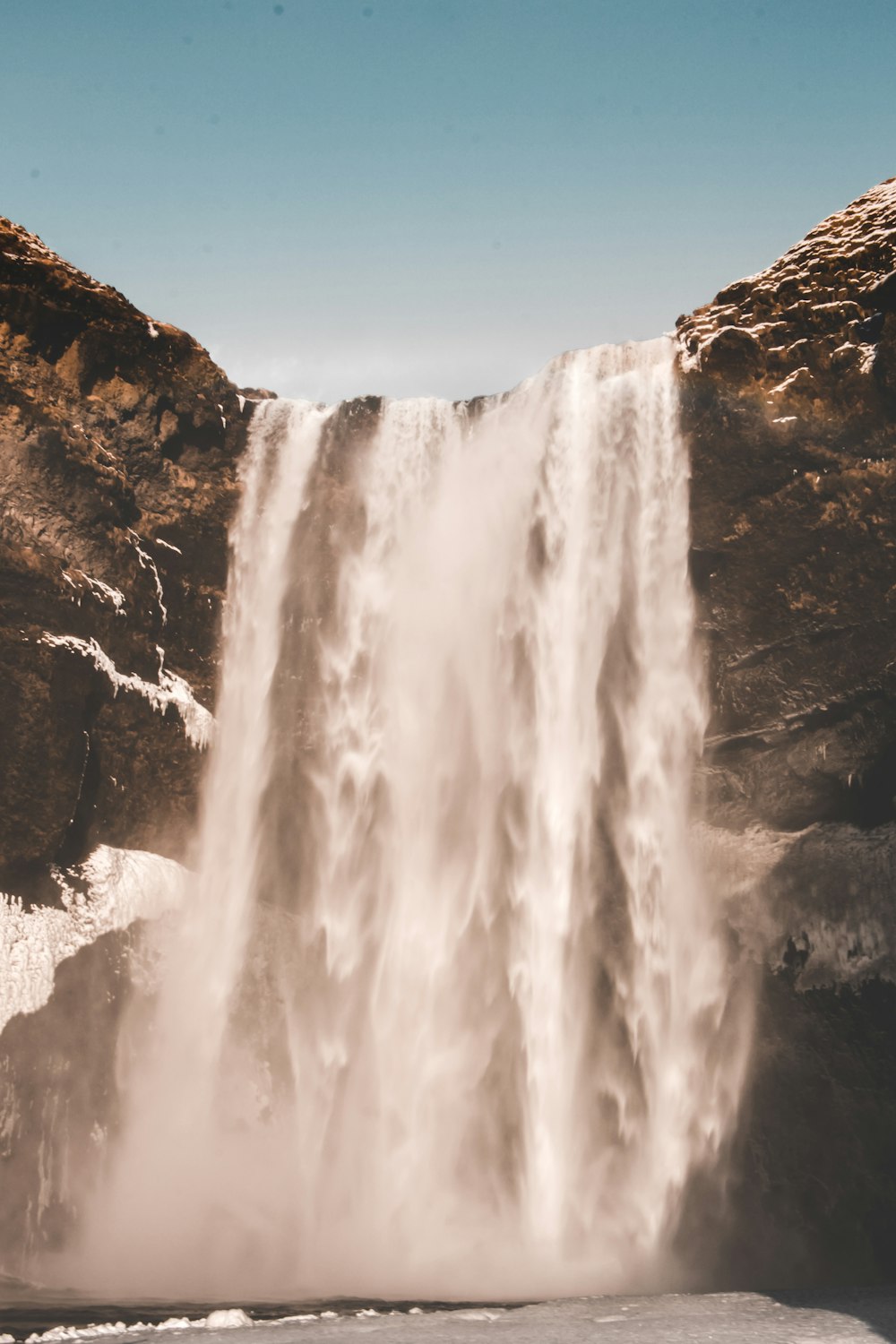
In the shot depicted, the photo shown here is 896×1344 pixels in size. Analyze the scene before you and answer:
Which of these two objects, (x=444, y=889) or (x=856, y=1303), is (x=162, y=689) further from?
(x=856, y=1303)

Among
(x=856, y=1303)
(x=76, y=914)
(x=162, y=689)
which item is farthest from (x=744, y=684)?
(x=76, y=914)

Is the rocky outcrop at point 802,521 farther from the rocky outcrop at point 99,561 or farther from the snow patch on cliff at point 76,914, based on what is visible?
the snow patch on cliff at point 76,914

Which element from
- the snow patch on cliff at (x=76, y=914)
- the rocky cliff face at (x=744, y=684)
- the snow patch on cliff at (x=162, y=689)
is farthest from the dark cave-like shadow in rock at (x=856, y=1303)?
the snow patch on cliff at (x=162, y=689)

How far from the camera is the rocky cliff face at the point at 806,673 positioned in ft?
56.8

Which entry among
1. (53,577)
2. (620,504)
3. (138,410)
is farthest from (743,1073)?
(138,410)

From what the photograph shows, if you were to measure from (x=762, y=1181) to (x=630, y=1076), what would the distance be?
2.42 m

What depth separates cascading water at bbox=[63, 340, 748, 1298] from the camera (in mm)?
16781

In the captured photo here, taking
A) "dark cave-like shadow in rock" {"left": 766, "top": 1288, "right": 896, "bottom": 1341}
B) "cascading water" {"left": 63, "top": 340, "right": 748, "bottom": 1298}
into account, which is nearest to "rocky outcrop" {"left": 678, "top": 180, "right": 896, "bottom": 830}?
"cascading water" {"left": 63, "top": 340, "right": 748, "bottom": 1298}

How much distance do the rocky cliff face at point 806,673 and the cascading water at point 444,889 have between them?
66 centimetres

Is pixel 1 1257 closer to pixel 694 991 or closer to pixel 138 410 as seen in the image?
pixel 694 991

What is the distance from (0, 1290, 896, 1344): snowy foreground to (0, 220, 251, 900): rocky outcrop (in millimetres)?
7997

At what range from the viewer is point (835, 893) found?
59.6ft

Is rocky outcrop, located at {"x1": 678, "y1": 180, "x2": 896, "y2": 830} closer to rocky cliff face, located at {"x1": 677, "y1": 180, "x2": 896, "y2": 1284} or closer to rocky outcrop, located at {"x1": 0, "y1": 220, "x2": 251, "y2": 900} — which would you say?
rocky cliff face, located at {"x1": 677, "y1": 180, "x2": 896, "y2": 1284}

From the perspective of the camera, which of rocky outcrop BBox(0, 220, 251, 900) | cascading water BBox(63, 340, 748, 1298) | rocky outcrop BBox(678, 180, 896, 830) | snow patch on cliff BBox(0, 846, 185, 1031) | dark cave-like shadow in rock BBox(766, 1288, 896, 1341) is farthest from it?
rocky outcrop BBox(0, 220, 251, 900)
